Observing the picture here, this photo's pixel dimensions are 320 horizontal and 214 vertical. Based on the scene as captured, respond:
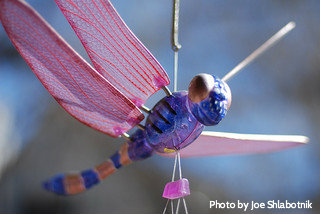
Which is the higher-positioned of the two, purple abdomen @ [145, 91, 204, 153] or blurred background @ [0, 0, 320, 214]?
blurred background @ [0, 0, 320, 214]

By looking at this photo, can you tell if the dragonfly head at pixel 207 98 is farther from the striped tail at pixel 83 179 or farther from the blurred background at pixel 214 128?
the blurred background at pixel 214 128

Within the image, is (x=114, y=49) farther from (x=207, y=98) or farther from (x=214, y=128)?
(x=214, y=128)

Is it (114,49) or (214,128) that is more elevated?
(214,128)

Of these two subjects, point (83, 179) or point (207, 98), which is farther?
point (83, 179)

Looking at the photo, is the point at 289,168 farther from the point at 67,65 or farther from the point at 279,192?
the point at 67,65

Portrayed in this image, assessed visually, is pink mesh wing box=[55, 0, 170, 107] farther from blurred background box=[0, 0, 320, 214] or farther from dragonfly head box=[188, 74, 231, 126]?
blurred background box=[0, 0, 320, 214]

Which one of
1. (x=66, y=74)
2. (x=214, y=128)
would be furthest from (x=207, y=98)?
(x=214, y=128)

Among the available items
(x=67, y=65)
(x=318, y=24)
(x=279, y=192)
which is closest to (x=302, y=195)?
(x=279, y=192)

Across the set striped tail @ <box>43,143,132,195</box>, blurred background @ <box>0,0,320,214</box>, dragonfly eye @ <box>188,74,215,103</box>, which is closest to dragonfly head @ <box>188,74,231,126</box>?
dragonfly eye @ <box>188,74,215,103</box>
